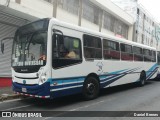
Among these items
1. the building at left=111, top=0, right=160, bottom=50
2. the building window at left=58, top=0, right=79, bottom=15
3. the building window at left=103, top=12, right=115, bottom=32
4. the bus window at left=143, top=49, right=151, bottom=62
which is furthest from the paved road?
the building at left=111, top=0, right=160, bottom=50

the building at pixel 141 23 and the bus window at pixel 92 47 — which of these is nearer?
the bus window at pixel 92 47

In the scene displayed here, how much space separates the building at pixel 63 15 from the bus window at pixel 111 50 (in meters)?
4.74

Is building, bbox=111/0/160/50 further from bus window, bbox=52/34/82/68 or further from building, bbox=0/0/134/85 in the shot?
bus window, bbox=52/34/82/68

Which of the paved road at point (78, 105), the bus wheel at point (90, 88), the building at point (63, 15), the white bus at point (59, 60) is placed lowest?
the paved road at point (78, 105)

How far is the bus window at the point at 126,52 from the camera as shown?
12766 millimetres

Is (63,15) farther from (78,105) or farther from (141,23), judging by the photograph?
(141,23)

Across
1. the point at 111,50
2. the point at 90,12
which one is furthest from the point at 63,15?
the point at 111,50

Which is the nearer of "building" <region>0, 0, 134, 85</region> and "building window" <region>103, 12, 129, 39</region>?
"building" <region>0, 0, 134, 85</region>

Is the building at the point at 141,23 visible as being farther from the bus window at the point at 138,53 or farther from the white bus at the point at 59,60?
the white bus at the point at 59,60

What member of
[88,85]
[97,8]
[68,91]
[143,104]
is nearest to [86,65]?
[88,85]

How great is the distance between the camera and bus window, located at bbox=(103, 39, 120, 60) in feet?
36.5

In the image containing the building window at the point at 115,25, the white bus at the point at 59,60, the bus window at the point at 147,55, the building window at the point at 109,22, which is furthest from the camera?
the building window at the point at 115,25

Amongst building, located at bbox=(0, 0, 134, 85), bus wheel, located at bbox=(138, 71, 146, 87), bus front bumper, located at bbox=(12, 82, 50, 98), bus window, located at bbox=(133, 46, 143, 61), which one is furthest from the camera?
bus wheel, located at bbox=(138, 71, 146, 87)

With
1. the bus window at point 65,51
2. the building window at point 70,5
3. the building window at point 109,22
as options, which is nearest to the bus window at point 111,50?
the bus window at point 65,51
